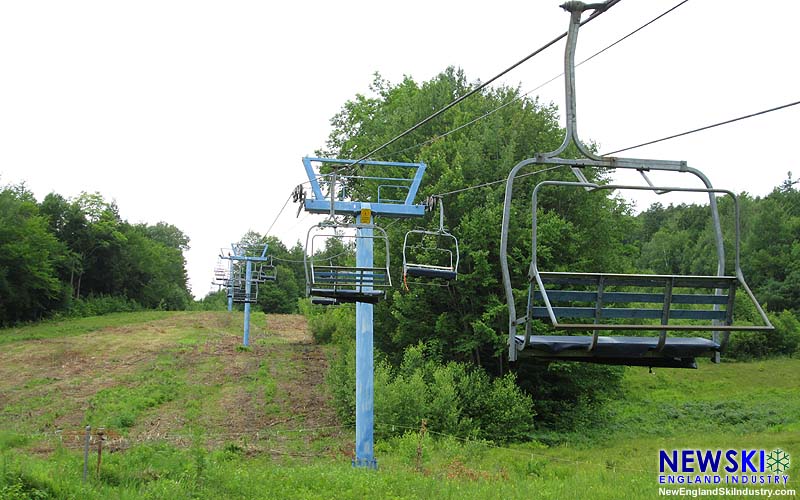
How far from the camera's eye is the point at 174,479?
39.4 feet

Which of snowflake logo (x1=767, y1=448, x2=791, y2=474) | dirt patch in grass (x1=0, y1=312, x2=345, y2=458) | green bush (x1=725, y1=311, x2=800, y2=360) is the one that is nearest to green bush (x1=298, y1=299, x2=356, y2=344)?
dirt patch in grass (x1=0, y1=312, x2=345, y2=458)

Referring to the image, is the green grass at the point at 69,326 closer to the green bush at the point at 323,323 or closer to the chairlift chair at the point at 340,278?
the green bush at the point at 323,323

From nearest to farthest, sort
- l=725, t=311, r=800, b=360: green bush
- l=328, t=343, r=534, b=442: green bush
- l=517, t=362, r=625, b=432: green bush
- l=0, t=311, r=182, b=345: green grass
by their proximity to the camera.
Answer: l=328, t=343, r=534, b=442: green bush
l=517, t=362, r=625, b=432: green bush
l=0, t=311, r=182, b=345: green grass
l=725, t=311, r=800, b=360: green bush

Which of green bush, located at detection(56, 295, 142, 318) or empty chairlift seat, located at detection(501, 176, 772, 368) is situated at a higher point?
green bush, located at detection(56, 295, 142, 318)

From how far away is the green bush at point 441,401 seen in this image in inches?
802

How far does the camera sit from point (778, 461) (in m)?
15.3

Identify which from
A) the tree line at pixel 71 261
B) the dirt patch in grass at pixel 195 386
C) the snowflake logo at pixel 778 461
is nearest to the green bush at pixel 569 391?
the dirt patch in grass at pixel 195 386

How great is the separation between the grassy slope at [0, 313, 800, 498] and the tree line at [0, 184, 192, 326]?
9.90 metres

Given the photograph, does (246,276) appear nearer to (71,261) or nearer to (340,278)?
(340,278)

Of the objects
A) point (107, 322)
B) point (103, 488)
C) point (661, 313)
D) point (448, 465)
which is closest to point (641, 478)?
point (448, 465)

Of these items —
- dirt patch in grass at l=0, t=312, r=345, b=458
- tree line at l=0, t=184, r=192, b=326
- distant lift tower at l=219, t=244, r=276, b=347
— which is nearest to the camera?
dirt patch in grass at l=0, t=312, r=345, b=458

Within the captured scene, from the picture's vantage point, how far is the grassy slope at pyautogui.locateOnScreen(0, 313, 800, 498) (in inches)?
468

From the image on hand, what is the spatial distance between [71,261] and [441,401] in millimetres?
55651

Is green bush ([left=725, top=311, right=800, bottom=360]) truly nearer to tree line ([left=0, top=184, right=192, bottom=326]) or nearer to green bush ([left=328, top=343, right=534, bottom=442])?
green bush ([left=328, top=343, right=534, bottom=442])
